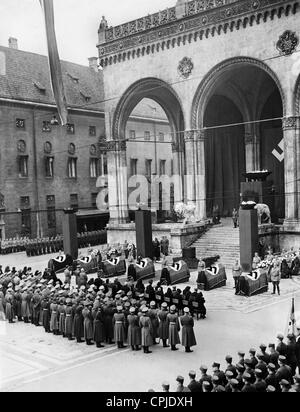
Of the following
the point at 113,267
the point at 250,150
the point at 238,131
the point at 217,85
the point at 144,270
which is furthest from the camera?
the point at 238,131

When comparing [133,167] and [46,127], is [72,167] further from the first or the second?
[133,167]

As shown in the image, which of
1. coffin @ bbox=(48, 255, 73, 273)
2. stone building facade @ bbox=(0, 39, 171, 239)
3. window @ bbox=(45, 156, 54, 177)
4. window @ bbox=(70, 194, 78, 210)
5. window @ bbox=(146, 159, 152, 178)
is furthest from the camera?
window @ bbox=(146, 159, 152, 178)

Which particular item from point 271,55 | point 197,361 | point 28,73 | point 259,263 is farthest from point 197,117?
point 197,361

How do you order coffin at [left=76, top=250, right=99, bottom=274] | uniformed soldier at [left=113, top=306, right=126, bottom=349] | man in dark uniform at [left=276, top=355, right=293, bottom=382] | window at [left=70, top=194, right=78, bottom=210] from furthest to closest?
1. window at [left=70, top=194, right=78, bottom=210]
2. coffin at [left=76, top=250, right=99, bottom=274]
3. uniformed soldier at [left=113, top=306, right=126, bottom=349]
4. man in dark uniform at [left=276, top=355, right=293, bottom=382]

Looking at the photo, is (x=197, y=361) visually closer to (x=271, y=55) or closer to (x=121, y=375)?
(x=121, y=375)

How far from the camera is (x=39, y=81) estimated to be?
44.6m

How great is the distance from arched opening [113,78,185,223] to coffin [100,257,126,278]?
9742 mm

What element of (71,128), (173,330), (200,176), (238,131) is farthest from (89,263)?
(71,128)

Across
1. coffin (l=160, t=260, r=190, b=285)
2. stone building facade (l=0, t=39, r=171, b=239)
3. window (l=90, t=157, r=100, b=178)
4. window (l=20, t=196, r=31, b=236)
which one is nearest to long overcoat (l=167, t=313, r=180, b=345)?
coffin (l=160, t=260, r=190, b=285)

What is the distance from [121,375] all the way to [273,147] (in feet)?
92.8

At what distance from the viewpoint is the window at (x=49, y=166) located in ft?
144

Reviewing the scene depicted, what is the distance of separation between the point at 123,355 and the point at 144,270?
1069 cm

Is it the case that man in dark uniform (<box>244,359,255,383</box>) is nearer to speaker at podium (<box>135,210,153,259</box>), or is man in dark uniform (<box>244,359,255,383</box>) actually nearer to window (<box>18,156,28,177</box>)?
speaker at podium (<box>135,210,153,259</box>)

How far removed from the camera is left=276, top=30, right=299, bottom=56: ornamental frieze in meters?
28.5
